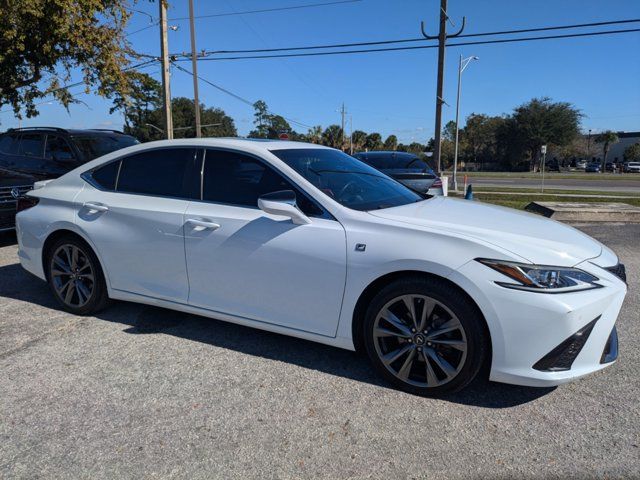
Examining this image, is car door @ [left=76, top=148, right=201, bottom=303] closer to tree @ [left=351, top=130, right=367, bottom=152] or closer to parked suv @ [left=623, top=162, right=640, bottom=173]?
parked suv @ [left=623, top=162, right=640, bottom=173]

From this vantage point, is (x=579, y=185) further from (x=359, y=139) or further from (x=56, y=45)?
(x=359, y=139)

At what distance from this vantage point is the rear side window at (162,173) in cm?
389

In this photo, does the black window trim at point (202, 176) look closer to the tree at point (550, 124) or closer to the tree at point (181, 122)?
the tree at point (181, 122)

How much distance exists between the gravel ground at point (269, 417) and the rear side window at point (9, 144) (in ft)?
20.4

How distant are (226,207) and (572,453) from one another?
269 cm

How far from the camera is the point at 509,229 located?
3.09m

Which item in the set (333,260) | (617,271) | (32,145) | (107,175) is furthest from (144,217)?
(32,145)

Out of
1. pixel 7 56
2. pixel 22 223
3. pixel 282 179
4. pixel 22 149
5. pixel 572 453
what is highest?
pixel 7 56

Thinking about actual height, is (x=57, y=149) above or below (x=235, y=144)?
→ above

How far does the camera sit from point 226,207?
364 cm

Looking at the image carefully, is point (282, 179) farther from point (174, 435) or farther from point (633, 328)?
point (633, 328)

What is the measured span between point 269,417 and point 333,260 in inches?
40.9

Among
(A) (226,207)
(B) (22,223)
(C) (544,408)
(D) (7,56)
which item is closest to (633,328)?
(C) (544,408)

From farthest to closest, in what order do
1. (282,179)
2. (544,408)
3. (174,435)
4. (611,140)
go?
(611,140)
(282,179)
(544,408)
(174,435)
